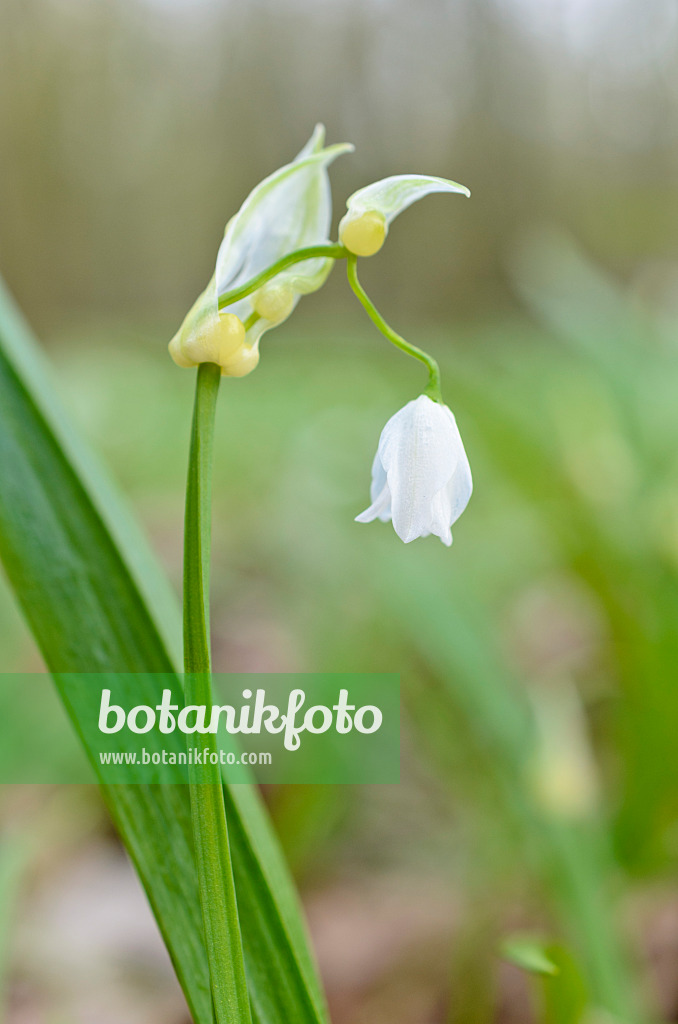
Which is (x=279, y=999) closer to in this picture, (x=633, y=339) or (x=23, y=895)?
(x=23, y=895)

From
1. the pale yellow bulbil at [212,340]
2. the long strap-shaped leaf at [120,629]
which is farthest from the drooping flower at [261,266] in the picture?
the long strap-shaped leaf at [120,629]

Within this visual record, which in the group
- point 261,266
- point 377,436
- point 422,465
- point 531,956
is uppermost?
point 377,436

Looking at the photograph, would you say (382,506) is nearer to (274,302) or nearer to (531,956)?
(274,302)

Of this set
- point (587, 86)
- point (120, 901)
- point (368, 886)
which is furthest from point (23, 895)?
point (587, 86)

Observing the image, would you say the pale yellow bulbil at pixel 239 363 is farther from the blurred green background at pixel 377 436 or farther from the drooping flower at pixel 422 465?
the blurred green background at pixel 377 436

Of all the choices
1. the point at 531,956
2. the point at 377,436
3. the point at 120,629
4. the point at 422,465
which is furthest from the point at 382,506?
the point at 377,436

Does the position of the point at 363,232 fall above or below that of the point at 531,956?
above
